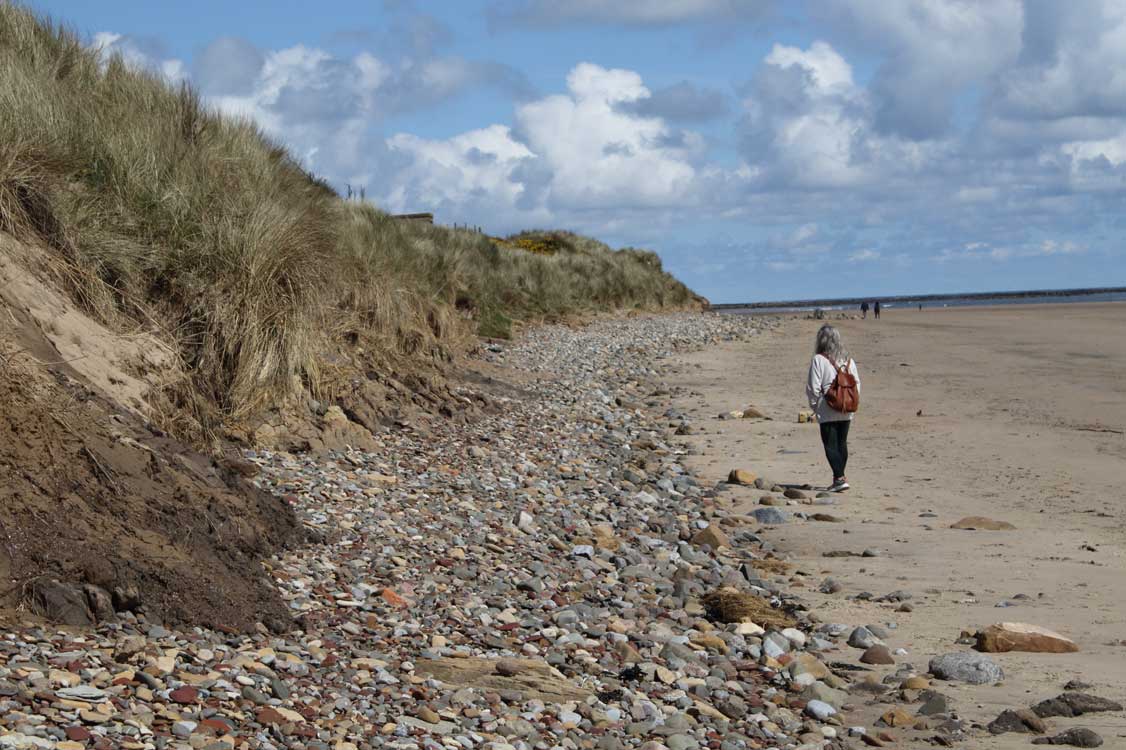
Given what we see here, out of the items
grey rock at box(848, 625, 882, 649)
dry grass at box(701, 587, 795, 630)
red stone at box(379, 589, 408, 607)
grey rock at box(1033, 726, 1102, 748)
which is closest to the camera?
grey rock at box(1033, 726, 1102, 748)

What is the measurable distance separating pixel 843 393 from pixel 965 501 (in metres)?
1.40

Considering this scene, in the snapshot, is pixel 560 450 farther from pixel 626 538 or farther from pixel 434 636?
pixel 434 636

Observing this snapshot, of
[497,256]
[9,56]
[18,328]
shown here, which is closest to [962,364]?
[497,256]

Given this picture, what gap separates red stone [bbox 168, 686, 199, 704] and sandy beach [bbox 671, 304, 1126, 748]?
2712 millimetres

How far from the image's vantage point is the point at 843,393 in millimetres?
9609

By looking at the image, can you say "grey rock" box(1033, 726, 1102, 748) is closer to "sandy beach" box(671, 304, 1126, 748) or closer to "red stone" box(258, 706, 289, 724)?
"sandy beach" box(671, 304, 1126, 748)

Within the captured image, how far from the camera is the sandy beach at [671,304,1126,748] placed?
17.4ft

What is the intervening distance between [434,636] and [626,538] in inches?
109

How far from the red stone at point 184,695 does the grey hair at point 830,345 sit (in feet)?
23.7

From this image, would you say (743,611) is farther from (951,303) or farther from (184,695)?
(951,303)

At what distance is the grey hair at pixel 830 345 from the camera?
9.79 meters

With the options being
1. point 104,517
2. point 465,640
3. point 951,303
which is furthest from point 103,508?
point 951,303

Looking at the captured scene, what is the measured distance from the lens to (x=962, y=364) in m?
20.9

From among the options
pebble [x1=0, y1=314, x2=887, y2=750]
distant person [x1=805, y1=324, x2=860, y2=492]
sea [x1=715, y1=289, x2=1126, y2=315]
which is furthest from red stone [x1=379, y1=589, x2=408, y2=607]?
sea [x1=715, y1=289, x2=1126, y2=315]
